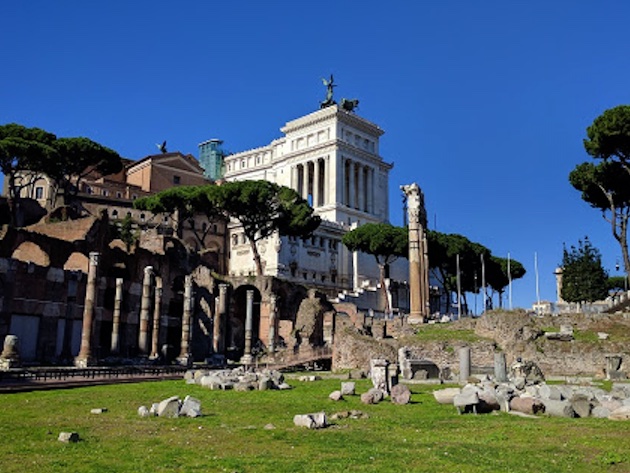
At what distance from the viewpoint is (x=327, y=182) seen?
295 feet

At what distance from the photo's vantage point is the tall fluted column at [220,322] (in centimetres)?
4247

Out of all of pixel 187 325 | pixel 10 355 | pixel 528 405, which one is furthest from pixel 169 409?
pixel 187 325

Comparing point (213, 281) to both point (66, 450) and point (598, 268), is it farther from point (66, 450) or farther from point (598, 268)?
point (66, 450)

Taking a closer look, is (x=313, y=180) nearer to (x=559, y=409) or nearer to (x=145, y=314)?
(x=145, y=314)

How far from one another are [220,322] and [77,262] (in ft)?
33.0

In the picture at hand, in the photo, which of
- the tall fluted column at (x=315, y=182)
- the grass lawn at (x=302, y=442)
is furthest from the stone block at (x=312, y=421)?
the tall fluted column at (x=315, y=182)

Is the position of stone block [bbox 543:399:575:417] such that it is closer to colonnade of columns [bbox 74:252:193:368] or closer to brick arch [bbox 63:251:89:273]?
colonnade of columns [bbox 74:252:193:368]

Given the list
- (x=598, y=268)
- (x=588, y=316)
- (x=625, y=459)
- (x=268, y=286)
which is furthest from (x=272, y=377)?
(x=598, y=268)

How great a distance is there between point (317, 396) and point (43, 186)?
60.5 meters

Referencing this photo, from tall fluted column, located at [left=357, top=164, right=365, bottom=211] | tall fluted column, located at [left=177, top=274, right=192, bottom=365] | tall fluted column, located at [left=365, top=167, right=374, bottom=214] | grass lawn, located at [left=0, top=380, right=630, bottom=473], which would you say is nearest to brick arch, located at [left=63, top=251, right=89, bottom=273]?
tall fluted column, located at [left=177, top=274, right=192, bottom=365]

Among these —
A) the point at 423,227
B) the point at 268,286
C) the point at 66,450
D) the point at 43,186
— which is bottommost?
the point at 66,450

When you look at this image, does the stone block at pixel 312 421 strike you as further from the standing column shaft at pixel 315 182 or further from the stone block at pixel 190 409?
the standing column shaft at pixel 315 182

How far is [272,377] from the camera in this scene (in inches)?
831

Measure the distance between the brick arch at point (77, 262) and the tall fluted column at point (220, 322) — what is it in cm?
888
